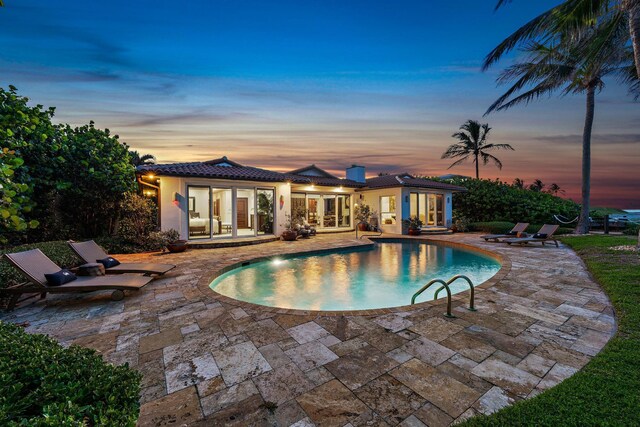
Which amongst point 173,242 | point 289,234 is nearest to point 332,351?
point 173,242

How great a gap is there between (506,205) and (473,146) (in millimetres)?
10309

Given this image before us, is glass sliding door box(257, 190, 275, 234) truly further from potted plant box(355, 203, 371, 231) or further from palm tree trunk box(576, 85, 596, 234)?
palm tree trunk box(576, 85, 596, 234)

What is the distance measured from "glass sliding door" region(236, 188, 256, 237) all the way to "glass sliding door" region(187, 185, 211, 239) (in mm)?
1601

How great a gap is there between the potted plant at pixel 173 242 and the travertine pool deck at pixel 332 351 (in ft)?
17.5

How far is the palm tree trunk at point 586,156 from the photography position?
13570mm

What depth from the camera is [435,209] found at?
19.2m

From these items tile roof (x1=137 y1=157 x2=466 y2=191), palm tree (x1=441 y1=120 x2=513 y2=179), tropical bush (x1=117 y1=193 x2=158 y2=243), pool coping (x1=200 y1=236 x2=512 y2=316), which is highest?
palm tree (x1=441 y1=120 x2=513 y2=179)

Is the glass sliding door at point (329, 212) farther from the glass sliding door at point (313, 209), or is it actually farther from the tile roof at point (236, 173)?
the tile roof at point (236, 173)

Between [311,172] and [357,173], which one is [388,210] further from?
[311,172]

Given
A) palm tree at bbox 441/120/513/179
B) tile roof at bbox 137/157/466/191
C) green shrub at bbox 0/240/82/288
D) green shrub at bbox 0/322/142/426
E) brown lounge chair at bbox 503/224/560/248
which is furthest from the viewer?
palm tree at bbox 441/120/513/179

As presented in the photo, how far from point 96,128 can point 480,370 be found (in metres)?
15.7

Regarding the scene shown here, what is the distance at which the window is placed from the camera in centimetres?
1812

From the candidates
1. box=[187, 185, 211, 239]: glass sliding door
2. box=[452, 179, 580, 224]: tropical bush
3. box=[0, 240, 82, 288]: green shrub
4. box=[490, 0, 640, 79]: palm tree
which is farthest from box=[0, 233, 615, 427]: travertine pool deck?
box=[452, 179, 580, 224]: tropical bush

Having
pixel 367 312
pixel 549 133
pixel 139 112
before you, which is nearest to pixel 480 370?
pixel 367 312
